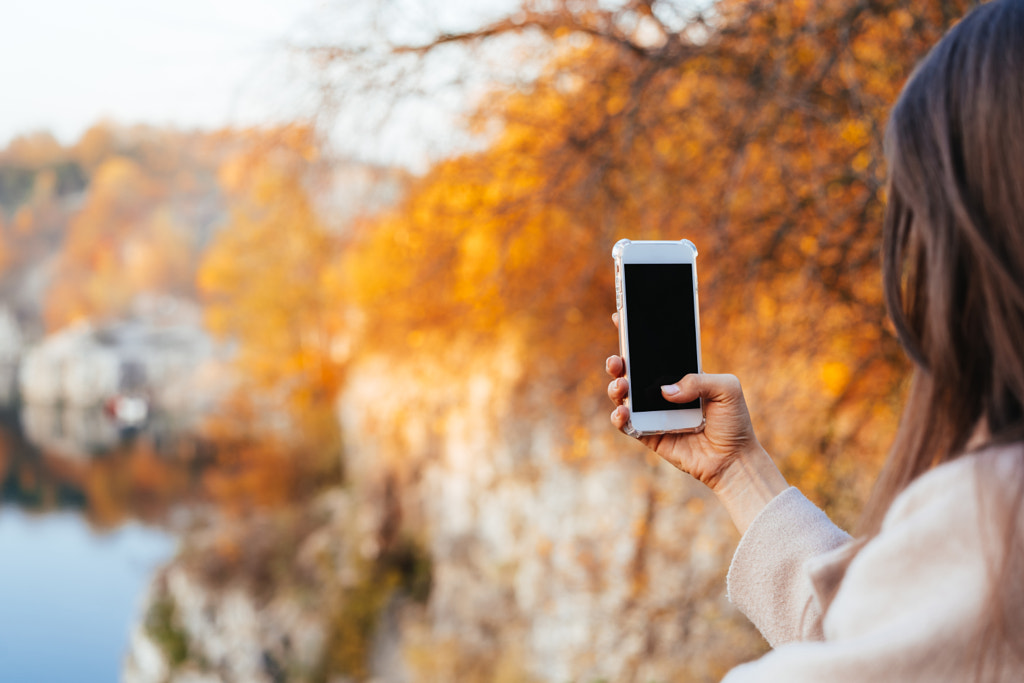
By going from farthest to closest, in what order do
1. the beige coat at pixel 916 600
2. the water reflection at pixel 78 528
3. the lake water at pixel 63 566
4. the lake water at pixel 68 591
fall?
the water reflection at pixel 78 528
the lake water at pixel 63 566
the lake water at pixel 68 591
the beige coat at pixel 916 600

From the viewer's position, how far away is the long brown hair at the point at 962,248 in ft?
1.91

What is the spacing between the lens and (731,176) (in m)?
2.91

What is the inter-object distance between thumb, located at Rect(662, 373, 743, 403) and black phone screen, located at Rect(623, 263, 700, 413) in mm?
27

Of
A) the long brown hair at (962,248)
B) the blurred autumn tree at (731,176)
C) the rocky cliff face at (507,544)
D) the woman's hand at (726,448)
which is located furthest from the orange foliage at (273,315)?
the long brown hair at (962,248)

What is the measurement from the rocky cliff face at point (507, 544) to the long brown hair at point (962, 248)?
307 cm

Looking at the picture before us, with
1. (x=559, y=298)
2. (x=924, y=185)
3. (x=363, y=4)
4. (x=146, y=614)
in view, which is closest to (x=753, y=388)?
(x=559, y=298)

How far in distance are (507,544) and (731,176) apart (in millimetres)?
6324

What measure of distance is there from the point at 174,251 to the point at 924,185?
24.7 metres

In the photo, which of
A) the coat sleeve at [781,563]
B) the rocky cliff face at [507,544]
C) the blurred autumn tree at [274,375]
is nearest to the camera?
the coat sleeve at [781,563]

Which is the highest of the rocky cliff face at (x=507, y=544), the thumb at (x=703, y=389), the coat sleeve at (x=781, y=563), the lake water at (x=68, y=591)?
the thumb at (x=703, y=389)

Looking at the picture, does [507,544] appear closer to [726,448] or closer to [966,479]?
[726,448]

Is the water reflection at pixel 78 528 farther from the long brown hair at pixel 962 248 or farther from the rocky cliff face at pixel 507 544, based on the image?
the long brown hair at pixel 962 248

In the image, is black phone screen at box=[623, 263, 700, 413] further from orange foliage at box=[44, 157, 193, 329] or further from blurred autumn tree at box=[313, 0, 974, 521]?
orange foliage at box=[44, 157, 193, 329]

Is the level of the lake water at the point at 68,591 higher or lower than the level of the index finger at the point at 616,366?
lower
